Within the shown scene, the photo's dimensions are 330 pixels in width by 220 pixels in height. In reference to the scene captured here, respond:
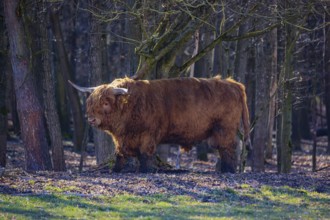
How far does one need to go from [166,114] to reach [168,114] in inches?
2.1

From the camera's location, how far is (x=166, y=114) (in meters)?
16.8

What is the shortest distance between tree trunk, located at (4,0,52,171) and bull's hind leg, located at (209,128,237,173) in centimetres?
401

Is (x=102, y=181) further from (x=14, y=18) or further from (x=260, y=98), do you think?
(x=260, y=98)

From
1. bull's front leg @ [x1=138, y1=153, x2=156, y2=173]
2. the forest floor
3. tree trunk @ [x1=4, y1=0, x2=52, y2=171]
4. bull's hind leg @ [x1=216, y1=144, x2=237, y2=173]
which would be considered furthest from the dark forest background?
the forest floor

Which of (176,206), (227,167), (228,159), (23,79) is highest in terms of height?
(23,79)

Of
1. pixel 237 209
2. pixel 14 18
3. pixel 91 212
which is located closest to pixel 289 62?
pixel 14 18

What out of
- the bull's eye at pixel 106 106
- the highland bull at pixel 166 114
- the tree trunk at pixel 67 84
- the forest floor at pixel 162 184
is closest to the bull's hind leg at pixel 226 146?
the highland bull at pixel 166 114

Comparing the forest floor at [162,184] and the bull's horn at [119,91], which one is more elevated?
the bull's horn at [119,91]

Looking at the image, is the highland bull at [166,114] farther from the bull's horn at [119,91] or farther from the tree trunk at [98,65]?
the tree trunk at [98,65]

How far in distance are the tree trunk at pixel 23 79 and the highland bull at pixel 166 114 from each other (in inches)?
50.7

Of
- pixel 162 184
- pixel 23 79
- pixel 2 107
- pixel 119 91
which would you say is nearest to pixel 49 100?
pixel 2 107

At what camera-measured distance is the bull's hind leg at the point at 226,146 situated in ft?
56.9

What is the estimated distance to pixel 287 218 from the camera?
11.4 metres

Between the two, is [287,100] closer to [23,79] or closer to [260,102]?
[260,102]
